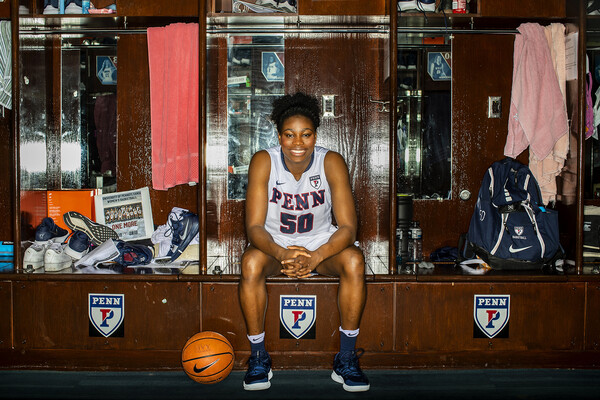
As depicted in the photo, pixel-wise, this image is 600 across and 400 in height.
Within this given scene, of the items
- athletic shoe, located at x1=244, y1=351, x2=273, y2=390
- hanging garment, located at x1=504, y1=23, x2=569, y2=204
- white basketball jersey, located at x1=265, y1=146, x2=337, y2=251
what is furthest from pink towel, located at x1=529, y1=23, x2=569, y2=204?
athletic shoe, located at x1=244, y1=351, x2=273, y2=390

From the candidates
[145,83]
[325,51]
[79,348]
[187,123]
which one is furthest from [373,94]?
[79,348]

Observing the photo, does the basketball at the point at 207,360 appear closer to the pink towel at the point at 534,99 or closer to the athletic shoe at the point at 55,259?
the athletic shoe at the point at 55,259

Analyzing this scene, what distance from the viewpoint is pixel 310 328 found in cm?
263

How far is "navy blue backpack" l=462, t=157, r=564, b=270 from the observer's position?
9.35 ft

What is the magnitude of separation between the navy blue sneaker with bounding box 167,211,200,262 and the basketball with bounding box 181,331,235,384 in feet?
2.97

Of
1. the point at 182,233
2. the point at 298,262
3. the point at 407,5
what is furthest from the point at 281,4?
the point at 298,262

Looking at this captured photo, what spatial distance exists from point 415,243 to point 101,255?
2.02 m

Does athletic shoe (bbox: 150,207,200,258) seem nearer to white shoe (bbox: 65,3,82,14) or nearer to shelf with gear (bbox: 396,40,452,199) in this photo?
white shoe (bbox: 65,3,82,14)

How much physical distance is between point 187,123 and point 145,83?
546 mm

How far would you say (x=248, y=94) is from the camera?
3398 mm

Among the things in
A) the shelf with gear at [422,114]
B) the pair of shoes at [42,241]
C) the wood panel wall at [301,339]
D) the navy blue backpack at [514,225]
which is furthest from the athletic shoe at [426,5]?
the pair of shoes at [42,241]

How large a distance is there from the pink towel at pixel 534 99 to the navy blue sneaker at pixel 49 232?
3008 mm

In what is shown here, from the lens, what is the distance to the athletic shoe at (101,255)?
296 centimetres

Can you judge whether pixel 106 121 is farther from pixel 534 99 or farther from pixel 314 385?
pixel 534 99
